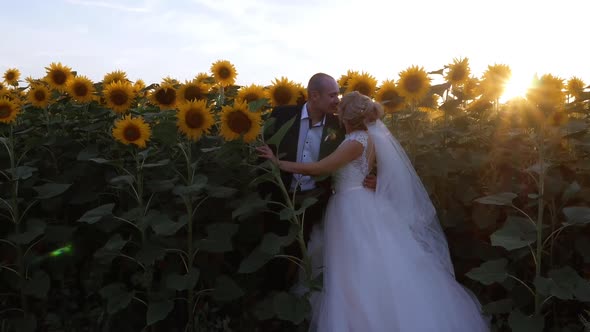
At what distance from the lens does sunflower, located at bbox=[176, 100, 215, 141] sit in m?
4.46

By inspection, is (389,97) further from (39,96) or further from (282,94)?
(39,96)

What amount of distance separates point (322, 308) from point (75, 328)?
199 centimetres

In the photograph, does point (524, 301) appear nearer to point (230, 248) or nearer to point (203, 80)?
point (230, 248)

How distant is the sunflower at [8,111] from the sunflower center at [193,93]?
1340 mm

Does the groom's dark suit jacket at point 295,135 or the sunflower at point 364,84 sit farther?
the sunflower at point 364,84

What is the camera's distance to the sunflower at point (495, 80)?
5.43m

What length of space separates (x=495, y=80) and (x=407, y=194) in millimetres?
1450

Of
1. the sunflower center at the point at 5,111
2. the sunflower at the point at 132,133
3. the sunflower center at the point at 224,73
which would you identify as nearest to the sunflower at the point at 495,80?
the sunflower center at the point at 224,73

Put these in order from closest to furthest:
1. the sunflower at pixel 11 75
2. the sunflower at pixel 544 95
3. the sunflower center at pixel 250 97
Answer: the sunflower at pixel 544 95 → the sunflower center at pixel 250 97 → the sunflower at pixel 11 75

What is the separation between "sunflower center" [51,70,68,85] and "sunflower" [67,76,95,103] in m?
0.48

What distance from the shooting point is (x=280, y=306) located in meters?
4.36

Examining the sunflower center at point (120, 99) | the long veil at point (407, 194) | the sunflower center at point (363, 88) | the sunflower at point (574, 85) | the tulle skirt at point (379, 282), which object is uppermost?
the sunflower at point (574, 85)

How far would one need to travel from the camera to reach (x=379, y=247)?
457 cm

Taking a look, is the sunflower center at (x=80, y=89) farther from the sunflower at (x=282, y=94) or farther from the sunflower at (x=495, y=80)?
the sunflower at (x=495, y=80)
